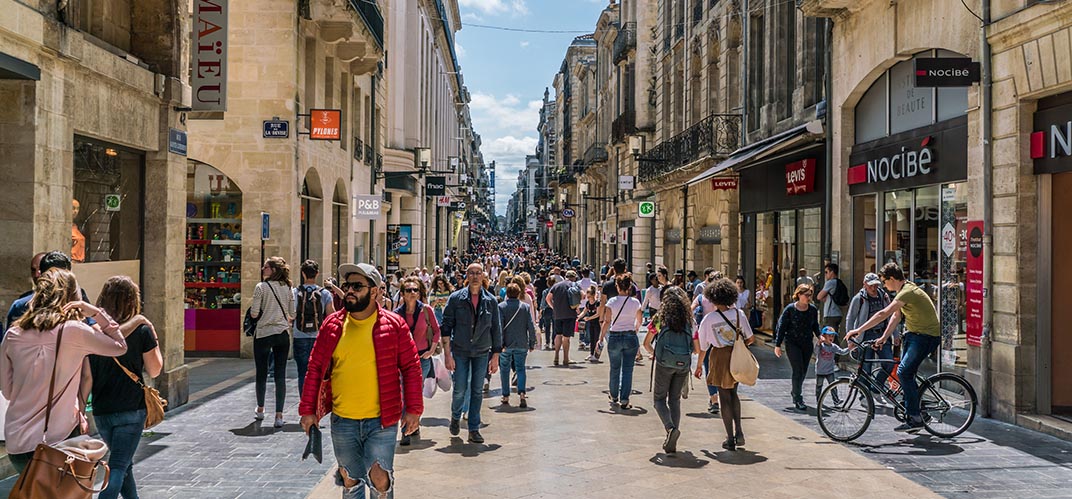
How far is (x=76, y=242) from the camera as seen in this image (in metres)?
9.29

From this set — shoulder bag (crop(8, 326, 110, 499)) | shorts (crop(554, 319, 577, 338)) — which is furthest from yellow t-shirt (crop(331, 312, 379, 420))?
A: shorts (crop(554, 319, 577, 338))

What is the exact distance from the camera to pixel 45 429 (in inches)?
186

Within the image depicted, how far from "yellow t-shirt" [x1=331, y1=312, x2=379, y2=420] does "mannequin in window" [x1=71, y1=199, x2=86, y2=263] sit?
18.2 feet

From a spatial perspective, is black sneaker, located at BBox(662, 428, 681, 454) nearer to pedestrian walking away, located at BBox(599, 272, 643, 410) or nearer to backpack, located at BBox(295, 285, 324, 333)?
pedestrian walking away, located at BBox(599, 272, 643, 410)

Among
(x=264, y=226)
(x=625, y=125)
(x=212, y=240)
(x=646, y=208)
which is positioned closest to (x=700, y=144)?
(x=646, y=208)

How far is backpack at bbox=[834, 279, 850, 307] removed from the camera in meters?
14.5

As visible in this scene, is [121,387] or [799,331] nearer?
[121,387]

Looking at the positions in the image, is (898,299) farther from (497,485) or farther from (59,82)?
(59,82)

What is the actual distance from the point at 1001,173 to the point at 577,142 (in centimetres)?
6055

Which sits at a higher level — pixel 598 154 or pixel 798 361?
pixel 598 154

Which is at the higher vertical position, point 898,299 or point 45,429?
point 898,299

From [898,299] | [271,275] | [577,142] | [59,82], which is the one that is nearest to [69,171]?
[59,82]

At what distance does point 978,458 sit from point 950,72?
4749mm

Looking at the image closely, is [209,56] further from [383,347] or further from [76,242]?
[383,347]
